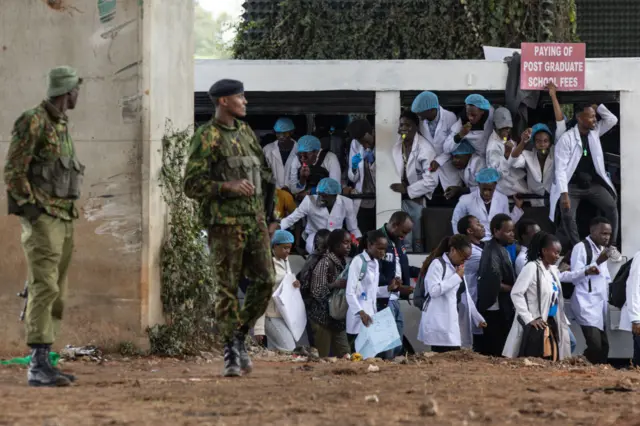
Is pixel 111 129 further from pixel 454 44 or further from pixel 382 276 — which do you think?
pixel 454 44

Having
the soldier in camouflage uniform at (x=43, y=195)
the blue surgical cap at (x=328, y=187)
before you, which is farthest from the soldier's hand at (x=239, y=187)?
the blue surgical cap at (x=328, y=187)

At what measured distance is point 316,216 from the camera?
516 inches

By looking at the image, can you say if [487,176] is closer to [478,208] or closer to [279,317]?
[478,208]

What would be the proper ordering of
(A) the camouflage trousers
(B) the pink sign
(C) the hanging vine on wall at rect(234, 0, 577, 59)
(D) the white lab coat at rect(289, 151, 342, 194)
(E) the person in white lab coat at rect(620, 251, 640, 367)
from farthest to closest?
(C) the hanging vine on wall at rect(234, 0, 577, 59) → (D) the white lab coat at rect(289, 151, 342, 194) → (B) the pink sign → (E) the person in white lab coat at rect(620, 251, 640, 367) → (A) the camouflage trousers

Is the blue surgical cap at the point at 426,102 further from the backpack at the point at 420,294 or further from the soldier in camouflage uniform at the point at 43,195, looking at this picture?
the soldier in camouflage uniform at the point at 43,195

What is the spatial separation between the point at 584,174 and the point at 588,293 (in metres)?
1.58

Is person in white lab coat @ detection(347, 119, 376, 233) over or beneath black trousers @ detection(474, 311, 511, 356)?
over

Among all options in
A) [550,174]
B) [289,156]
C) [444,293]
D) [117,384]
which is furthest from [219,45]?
[117,384]

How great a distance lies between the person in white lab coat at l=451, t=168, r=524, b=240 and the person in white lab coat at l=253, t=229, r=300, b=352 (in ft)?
6.85

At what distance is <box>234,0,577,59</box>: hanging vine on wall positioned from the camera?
18016mm

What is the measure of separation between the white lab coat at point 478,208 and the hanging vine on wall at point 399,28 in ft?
18.6

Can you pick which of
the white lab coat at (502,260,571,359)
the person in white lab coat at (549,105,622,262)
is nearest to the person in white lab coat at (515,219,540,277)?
the person in white lab coat at (549,105,622,262)

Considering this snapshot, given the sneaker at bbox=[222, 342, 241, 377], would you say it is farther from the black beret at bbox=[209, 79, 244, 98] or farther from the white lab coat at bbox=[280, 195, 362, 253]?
the white lab coat at bbox=[280, 195, 362, 253]

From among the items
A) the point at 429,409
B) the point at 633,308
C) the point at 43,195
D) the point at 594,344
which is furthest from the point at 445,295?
the point at 429,409
